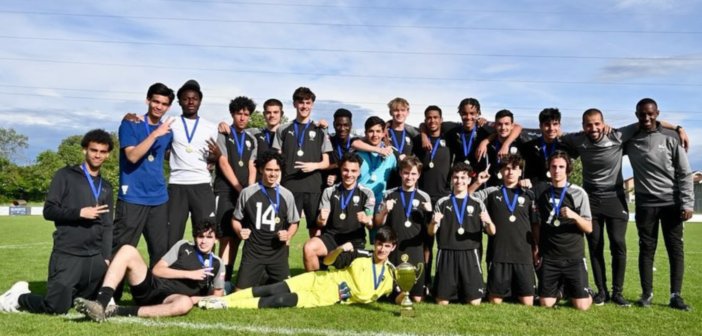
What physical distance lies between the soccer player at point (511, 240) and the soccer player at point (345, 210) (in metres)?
1.45

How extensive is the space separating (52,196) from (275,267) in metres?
2.36

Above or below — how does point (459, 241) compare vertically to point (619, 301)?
above

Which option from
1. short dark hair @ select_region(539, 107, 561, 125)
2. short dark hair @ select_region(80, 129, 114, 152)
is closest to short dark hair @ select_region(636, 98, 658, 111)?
short dark hair @ select_region(539, 107, 561, 125)

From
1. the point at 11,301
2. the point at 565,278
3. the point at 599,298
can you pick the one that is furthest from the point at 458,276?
the point at 11,301

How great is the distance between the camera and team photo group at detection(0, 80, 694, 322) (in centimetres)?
564

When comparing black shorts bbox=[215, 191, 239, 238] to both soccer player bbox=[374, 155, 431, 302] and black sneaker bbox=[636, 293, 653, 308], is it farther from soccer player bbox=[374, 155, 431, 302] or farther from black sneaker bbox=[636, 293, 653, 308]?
black sneaker bbox=[636, 293, 653, 308]

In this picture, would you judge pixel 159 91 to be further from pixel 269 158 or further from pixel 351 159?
pixel 351 159

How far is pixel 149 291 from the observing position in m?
5.37

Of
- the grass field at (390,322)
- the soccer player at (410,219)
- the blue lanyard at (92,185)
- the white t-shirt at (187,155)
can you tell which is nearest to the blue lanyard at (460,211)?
the soccer player at (410,219)

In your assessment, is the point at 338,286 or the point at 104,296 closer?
the point at 104,296

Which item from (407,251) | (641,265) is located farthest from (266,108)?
(641,265)

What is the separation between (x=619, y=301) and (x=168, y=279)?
188 inches

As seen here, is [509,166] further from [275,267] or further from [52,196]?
[52,196]

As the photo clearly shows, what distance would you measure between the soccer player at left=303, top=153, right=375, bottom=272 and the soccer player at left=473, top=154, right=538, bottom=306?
4.75 ft
